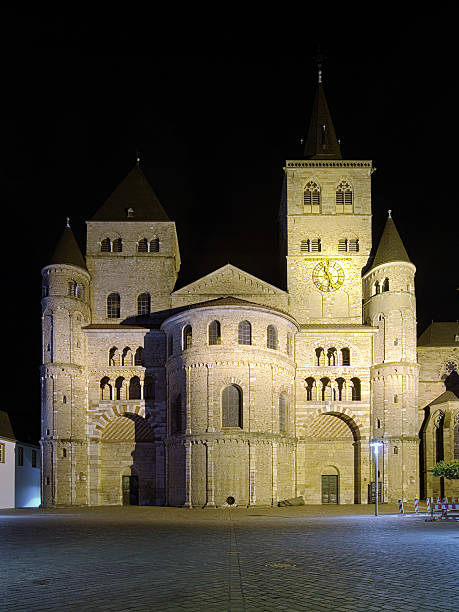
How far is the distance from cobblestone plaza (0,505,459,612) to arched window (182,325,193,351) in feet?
77.1

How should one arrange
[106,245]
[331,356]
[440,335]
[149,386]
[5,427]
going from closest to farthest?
[149,386] → [331,356] → [5,427] → [106,245] → [440,335]

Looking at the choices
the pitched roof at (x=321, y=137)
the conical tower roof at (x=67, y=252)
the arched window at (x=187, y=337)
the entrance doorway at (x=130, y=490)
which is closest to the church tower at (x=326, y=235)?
the pitched roof at (x=321, y=137)

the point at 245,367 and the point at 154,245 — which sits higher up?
the point at 154,245

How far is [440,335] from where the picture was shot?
6538 cm

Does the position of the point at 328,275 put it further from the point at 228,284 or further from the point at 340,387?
the point at 340,387

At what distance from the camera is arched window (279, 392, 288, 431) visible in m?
50.8

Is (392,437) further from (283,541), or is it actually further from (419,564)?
(419,564)

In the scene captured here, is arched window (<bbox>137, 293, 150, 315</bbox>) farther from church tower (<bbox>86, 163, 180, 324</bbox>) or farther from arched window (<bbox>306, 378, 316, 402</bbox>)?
arched window (<bbox>306, 378, 316, 402</bbox>)

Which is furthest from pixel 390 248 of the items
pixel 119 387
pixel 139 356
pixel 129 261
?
pixel 119 387

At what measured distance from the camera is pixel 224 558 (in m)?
18.0

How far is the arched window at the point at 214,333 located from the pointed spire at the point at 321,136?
70.6 ft

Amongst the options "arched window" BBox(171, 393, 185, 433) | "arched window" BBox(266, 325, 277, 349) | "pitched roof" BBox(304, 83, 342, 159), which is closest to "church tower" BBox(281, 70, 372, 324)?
"pitched roof" BBox(304, 83, 342, 159)

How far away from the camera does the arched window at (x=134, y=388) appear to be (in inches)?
2157

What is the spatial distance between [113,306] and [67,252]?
5.79 metres
